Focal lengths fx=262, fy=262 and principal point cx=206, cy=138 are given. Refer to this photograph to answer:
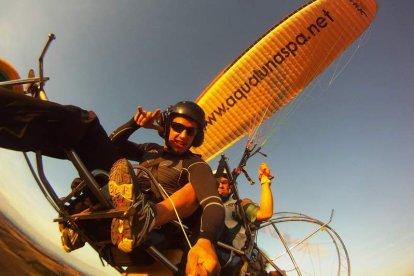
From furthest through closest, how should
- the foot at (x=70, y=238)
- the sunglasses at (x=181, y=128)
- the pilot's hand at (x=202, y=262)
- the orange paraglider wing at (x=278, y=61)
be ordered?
the orange paraglider wing at (x=278, y=61) < the sunglasses at (x=181, y=128) < the foot at (x=70, y=238) < the pilot's hand at (x=202, y=262)

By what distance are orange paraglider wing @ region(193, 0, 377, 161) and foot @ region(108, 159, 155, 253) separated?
9.18m

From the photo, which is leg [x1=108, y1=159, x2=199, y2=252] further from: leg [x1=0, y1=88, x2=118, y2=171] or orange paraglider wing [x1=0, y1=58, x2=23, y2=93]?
orange paraglider wing [x1=0, y1=58, x2=23, y2=93]

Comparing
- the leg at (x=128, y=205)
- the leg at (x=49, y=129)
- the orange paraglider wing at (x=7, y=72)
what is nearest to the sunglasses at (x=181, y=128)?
the leg at (x=49, y=129)

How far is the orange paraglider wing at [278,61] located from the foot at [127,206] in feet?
30.1

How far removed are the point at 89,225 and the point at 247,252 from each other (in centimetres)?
191

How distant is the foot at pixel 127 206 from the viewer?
5.73 feet

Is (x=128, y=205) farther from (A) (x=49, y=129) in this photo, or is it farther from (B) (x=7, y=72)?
(B) (x=7, y=72)

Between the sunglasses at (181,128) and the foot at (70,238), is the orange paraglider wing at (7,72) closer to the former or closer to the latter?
the foot at (70,238)

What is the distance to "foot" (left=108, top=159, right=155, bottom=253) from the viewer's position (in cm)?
175

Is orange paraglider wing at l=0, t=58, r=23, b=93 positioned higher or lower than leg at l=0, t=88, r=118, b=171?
higher

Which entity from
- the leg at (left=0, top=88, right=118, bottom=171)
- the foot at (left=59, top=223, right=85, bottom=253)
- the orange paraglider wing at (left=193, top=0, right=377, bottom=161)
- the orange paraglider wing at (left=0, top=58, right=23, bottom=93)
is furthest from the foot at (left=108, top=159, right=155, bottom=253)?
the orange paraglider wing at (left=193, top=0, right=377, bottom=161)

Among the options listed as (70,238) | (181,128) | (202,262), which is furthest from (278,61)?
(202,262)

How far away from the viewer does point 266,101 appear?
35.7ft

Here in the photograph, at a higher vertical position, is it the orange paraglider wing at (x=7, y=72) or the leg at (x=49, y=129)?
the orange paraglider wing at (x=7, y=72)
